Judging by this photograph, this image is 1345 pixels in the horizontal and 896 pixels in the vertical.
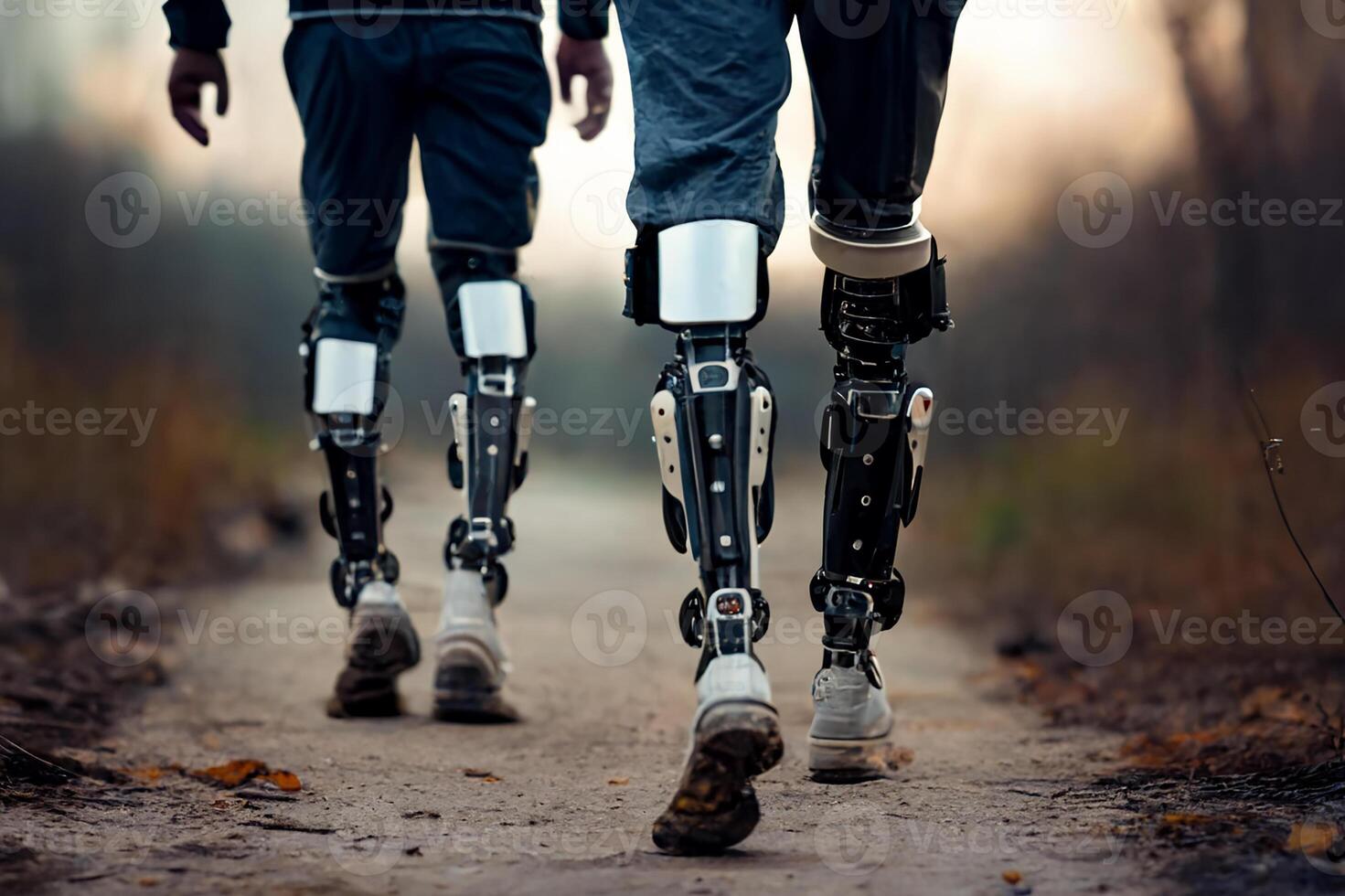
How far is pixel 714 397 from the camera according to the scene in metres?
1.73

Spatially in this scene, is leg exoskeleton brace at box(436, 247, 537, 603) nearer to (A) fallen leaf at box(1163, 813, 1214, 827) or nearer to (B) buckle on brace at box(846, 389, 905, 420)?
(B) buckle on brace at box(846, 389, 905, 420)

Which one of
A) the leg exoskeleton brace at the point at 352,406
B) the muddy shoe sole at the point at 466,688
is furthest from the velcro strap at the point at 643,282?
the leg exoskeleton brace at the point at 352,406

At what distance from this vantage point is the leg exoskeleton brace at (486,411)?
284cm

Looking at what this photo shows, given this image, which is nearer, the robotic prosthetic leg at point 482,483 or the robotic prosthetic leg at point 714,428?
the robotic prosthetic leg at point 714,428

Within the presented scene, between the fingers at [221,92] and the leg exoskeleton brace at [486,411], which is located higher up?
the fingers at [221,92]

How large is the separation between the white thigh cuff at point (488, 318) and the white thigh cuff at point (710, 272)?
117cm

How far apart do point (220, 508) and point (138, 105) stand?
1575 millimetres

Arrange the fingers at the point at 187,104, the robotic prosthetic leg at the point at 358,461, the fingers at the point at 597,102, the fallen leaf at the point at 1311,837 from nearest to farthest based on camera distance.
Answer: the fallen leaf at the point at 1311,837 → the robotic prosthetic leg at the point at 358,461 → the fingers at the point at 187,104 → the fingers at the point at 597,102

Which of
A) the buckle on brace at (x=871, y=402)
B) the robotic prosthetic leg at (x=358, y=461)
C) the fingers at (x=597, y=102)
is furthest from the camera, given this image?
the fingers at (x=597, y=102)

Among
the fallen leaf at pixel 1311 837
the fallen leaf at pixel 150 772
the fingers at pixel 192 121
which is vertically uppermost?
the fingers at pixel 192 121

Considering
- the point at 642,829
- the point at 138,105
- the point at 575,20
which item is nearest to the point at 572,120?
the point at 575,20

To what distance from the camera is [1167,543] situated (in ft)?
13.0

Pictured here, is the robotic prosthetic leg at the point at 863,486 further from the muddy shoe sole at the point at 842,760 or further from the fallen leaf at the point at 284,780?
the fallen leaf at the point at 284,780

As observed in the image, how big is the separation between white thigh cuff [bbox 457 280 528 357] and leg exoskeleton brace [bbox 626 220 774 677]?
1127mm
